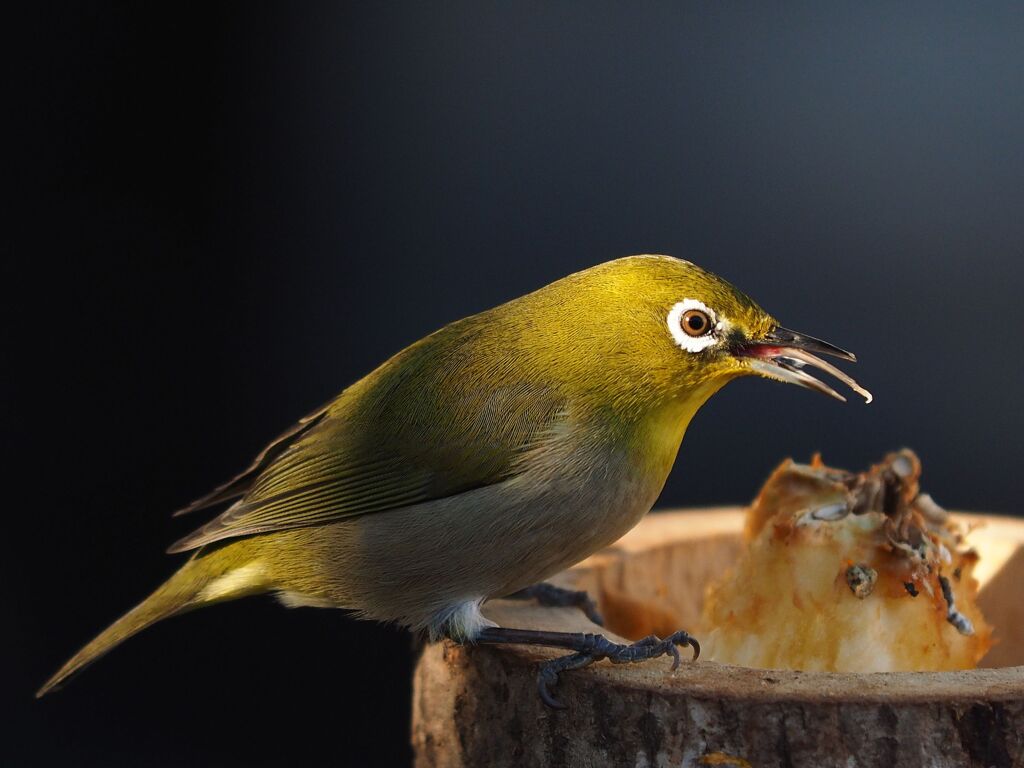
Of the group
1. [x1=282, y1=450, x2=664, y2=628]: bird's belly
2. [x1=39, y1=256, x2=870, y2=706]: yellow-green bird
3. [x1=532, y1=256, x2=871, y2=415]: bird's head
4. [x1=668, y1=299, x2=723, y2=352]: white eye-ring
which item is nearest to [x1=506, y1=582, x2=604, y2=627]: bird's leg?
[x1=39, y1=256, x2=870, y2=706]: yellow-green bird

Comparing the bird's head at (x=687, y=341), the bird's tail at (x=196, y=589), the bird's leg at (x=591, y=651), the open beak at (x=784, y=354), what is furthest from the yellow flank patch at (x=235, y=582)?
the open beak at (x=784, y=354)

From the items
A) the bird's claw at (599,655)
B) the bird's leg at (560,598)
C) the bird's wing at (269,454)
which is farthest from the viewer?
the bird's wing at (269,454)

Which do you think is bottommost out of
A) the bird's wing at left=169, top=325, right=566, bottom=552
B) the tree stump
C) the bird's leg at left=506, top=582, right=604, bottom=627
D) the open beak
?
the tree stump

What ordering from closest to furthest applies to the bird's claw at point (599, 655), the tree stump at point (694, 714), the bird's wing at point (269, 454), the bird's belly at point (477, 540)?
1. the tree stump at point (694, 714)
2. the bird's claw at point (599, 655)
3. the bird's belly at point (477, 540)
4. the bird's wing at point (269, 454)

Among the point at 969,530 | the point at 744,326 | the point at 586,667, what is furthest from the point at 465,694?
the point at 969,530

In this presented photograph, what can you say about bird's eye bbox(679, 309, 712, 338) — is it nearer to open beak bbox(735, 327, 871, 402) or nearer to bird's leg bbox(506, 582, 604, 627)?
open beak bbox(735, 327, 871, 402)

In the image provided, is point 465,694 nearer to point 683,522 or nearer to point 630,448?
point 630,448

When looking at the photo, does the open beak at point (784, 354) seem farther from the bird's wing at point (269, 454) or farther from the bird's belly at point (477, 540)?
the bird's wing at point (269, 454)

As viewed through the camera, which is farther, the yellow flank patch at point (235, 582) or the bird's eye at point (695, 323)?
the yellow flank patch at point (235, 582)
